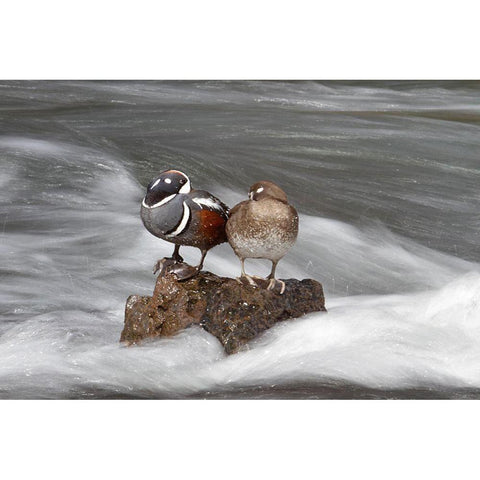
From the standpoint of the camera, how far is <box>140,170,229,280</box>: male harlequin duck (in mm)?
1947

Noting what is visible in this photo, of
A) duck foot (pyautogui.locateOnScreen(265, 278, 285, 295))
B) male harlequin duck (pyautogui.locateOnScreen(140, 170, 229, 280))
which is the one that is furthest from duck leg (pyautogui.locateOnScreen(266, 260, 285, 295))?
male harlequin duck (pyautogui.locateOnScreen(140, 170, 229, 280))

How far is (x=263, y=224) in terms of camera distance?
192 centimetres

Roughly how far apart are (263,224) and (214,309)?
0.19m

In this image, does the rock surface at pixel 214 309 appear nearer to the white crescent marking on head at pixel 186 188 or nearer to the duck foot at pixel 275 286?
the duck foot at pixel 275 286

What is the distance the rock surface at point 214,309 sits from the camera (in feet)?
6.50

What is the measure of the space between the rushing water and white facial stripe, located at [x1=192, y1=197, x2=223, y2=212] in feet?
0.39

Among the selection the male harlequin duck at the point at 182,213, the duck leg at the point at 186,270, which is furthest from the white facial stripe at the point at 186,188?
the duck leg at the point at 186,270

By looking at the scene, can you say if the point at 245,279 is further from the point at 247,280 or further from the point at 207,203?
the point at 207,203

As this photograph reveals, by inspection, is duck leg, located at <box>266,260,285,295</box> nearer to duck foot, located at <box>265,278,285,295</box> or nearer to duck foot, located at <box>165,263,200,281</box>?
duck foot, located at <box>265,278,285,295</box>

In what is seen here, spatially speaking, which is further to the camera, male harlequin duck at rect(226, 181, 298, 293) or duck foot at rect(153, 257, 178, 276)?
duck foot at rect(153, 257, 178, 276)

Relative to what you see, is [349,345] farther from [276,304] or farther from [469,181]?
[469,181]

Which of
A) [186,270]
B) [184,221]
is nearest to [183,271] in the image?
[186,270]

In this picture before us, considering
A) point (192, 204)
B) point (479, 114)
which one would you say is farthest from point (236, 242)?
point (479, 114)

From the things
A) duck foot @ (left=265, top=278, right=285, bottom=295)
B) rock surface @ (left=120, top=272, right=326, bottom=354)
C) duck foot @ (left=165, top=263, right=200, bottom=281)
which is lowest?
rock surface @ (left=120, top=272, right=326, bottom=354)
